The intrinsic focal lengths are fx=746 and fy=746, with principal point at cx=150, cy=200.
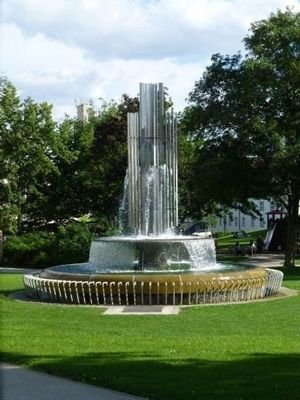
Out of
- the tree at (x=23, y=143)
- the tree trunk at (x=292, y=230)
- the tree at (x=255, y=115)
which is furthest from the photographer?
the tree at (x=23, y=143)

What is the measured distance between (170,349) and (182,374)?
2005 millimetres

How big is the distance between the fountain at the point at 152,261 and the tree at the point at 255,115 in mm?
11392

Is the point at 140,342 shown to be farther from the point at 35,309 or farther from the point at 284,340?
the point at 35,309

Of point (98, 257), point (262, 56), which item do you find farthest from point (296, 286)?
point (262, 56)

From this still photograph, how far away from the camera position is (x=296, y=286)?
2423 centimetres

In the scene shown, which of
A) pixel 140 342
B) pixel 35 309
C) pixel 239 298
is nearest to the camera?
pixel 140 342

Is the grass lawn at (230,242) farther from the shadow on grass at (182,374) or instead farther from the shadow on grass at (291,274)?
the shadow on grass at (182,374)

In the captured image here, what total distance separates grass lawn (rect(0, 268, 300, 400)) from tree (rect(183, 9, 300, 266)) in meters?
18.3

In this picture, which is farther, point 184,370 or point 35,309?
point 35,309

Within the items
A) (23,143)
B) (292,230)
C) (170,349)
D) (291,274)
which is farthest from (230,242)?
(170,349)

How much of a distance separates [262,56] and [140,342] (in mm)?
27144

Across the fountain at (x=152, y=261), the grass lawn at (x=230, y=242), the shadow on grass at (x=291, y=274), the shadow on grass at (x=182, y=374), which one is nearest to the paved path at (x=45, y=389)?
the shadow on grass at (x=182, y=374)

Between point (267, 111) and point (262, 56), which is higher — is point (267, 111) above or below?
below

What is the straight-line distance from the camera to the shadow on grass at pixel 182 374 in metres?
7.65
